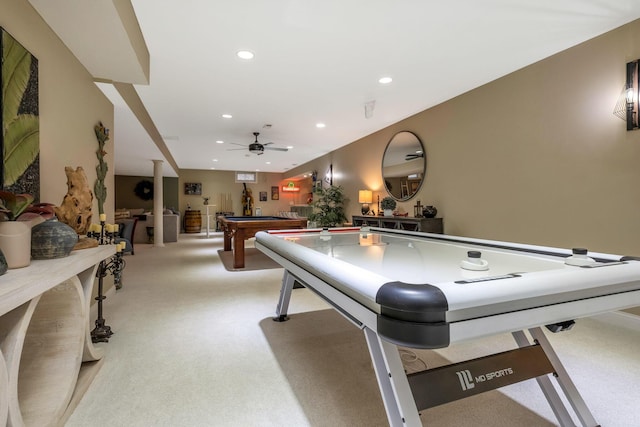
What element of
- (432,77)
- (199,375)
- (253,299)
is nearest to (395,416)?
(199,375)

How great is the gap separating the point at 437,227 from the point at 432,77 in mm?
1980

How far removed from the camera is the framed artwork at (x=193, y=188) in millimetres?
Result: 11906

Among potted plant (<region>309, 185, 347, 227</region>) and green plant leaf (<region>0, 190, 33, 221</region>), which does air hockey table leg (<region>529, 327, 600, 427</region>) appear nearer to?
green plant leaf (<region>0, 190, 33, 221</region>)

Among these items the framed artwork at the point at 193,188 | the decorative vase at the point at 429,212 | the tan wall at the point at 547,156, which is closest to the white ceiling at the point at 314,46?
the tan wall at the point at 547,156

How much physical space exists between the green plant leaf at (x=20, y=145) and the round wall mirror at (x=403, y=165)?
14.3ft

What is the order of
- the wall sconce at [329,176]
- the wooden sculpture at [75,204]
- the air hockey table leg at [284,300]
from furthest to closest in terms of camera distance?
the wall sconce at [329,176] → the air hockey table leg at [284,300] → the wooden sculpture at [75,204]

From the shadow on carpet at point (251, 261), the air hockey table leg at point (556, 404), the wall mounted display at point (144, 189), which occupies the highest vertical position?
the wall mounted display at point (144, 189)

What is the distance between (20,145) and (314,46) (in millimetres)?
2280

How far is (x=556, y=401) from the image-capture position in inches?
51.2

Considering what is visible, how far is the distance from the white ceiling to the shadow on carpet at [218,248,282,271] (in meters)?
2.46

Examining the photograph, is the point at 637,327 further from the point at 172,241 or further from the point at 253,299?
the point at 172,241

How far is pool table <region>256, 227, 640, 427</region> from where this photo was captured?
74 cm

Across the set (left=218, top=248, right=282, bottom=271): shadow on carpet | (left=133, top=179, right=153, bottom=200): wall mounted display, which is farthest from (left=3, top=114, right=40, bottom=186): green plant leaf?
(left=133, top=179, right=153, bottom=200): wall mounted display

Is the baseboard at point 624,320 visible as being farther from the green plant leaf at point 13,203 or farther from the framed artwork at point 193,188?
the framed artwork at point 193,188
